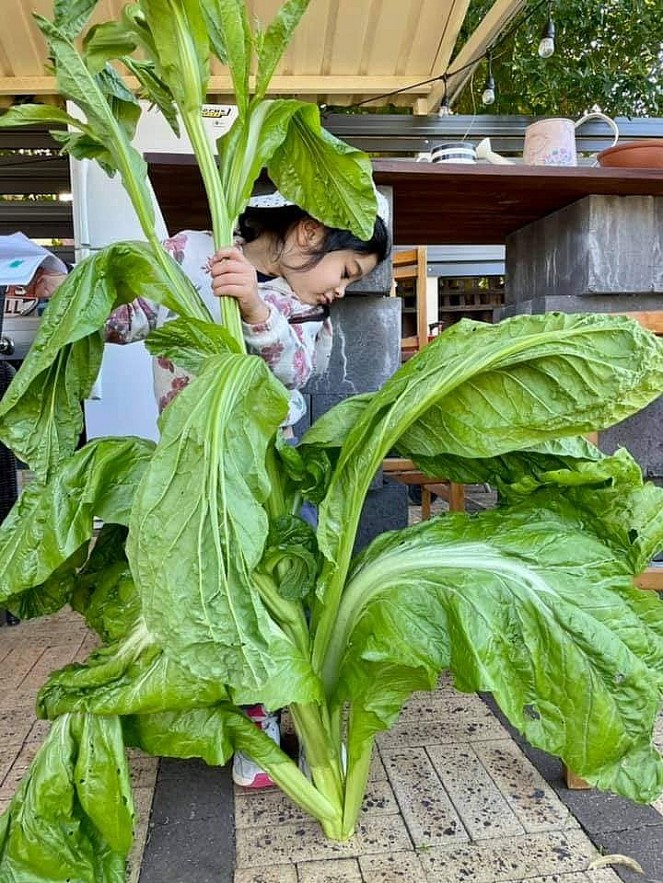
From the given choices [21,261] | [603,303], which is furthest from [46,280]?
[603,303]

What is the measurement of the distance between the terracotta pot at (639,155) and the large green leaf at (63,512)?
147 centimetres

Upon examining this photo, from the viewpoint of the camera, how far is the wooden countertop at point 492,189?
63.2 inches

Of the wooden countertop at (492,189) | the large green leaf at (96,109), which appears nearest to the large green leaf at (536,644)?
the large green leaf at (96,109)

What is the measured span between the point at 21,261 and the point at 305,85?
8.13 feet

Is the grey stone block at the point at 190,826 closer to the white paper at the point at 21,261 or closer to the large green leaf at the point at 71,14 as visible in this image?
the white paper at the point at 21,261

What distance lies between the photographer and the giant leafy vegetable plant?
0.91m

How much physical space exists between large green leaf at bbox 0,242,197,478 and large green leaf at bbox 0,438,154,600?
6 centimetres

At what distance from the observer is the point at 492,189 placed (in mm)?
1720

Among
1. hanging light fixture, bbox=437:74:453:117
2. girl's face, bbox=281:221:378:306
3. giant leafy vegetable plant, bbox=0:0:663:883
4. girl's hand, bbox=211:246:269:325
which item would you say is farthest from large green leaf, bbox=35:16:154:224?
hanging light fixture, bbox=437:74:453:117

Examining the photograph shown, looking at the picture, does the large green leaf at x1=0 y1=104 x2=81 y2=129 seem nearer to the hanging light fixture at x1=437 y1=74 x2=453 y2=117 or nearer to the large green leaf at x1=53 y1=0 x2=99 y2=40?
the large green leaf at x1=53 y1=0 x2=99 y2=40

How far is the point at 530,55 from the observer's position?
496 cm

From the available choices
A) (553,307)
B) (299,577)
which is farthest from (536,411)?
(553,307)

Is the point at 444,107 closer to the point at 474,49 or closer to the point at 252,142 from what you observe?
the point at 474,49

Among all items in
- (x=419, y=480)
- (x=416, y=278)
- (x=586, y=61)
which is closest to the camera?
(x=419, y=480)
